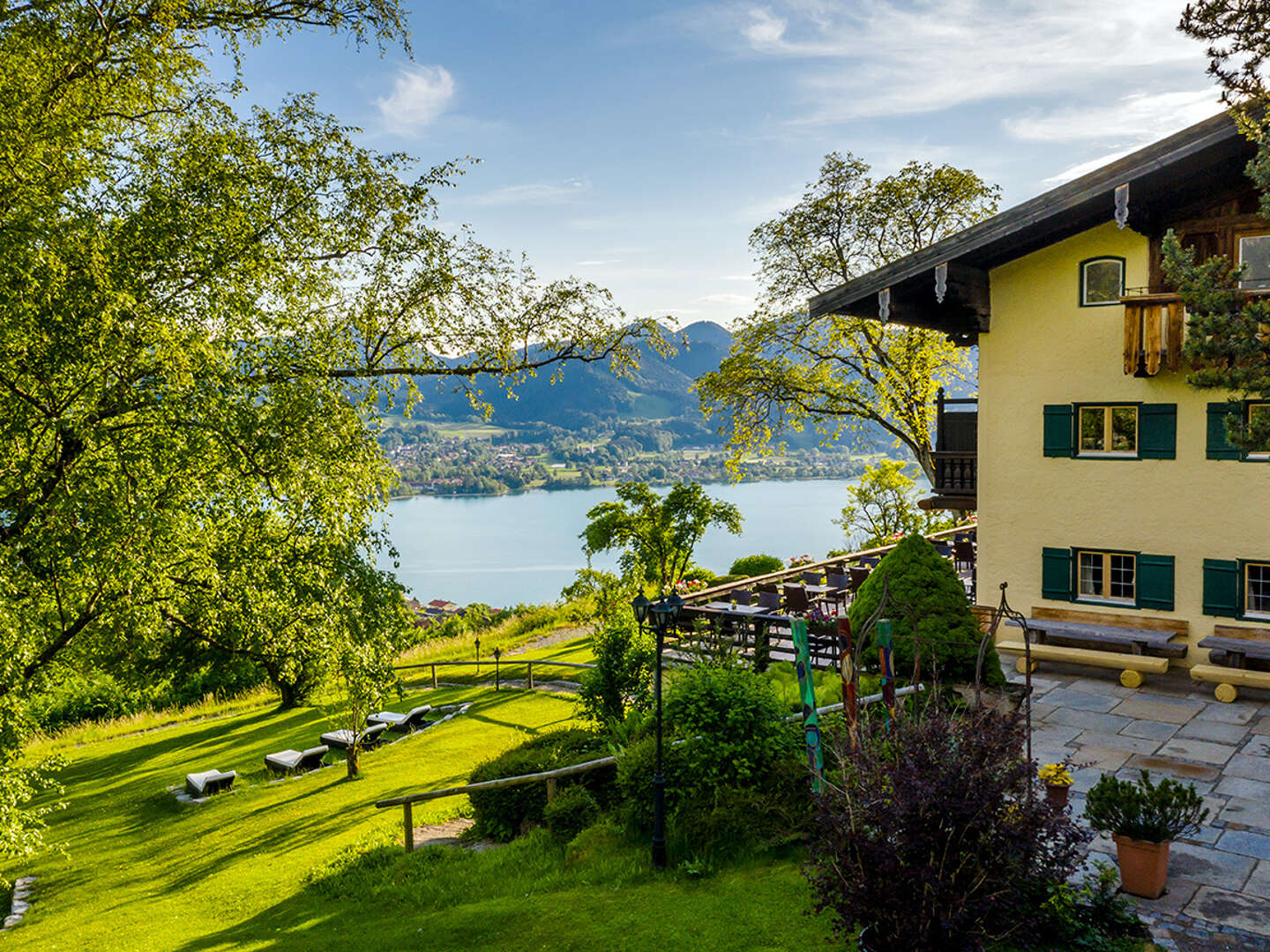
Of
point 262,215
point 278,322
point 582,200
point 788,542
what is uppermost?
point 582,200

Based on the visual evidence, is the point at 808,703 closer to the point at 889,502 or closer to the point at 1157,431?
the point at 1157,431

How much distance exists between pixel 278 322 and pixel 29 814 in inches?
239

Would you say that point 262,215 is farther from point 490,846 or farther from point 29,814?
point 490,846

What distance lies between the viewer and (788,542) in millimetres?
78375

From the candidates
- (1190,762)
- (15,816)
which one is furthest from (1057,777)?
(15,816)

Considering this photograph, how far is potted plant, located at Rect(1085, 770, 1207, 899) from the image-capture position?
6832mm

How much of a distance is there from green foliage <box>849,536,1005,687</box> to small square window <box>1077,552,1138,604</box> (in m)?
3.84

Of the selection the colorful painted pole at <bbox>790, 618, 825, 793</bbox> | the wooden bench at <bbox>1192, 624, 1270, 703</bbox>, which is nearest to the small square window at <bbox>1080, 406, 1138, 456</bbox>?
the wooden bench at <bbox>1192, 624, 1270, 703</bbox>

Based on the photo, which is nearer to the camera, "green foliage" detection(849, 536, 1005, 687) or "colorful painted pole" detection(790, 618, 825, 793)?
"colorful painted pole" detection(790, 618, 825, 793)

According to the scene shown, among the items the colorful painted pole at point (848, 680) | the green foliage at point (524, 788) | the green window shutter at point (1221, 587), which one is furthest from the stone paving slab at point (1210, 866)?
the green window shutter at point (1221, 587)

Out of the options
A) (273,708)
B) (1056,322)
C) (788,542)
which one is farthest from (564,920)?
(788,542)

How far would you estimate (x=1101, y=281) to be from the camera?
1443 cm

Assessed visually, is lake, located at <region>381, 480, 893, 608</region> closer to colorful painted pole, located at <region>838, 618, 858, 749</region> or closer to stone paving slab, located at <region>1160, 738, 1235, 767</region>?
stone paving slab, located at <region>1160, 738, 1235, 767</region>

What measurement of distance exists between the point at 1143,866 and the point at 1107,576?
29.2ft
